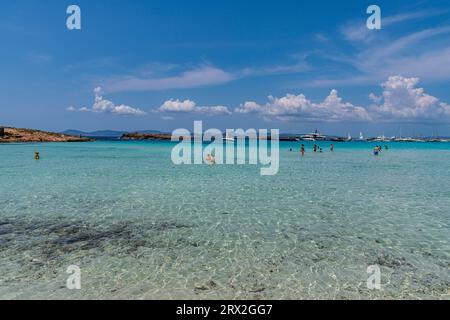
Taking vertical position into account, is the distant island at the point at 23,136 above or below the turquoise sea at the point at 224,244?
above

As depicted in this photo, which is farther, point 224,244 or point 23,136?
point 23,136

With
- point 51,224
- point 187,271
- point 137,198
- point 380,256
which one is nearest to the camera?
point 187,271

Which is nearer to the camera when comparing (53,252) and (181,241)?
(53,252)

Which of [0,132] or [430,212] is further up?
[0,132]

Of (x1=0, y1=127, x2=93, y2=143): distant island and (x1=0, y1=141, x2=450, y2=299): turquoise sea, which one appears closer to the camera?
(x1=0, y1=141, x2=450, y2=299): turquoise sea

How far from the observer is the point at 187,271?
9.58m

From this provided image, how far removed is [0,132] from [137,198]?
14826 cm

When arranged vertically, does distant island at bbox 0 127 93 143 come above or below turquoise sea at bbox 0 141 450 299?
above

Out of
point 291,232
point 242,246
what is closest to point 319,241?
point 291,232

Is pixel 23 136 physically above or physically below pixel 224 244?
above

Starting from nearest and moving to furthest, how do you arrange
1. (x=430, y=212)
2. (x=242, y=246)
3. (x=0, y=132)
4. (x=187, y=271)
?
(x=187, y=271), (x=242, y=246), (x=430, y=212), (x=0, y=132)

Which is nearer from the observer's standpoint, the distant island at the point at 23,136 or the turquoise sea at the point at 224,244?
the turquoise sea at the point at 224,244

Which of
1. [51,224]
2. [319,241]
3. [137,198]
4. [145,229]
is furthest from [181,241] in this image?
[137,198]
